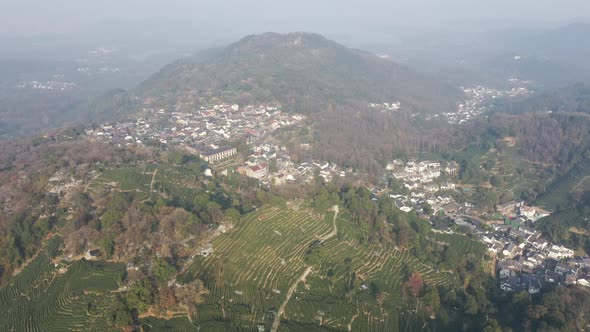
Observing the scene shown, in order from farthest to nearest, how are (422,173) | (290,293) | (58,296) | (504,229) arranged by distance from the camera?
(422,173)
(504,229)
(290,293)
(58,296)

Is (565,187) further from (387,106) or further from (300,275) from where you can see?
(387,106)

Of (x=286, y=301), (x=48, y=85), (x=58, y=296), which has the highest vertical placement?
(x=58, y=296)

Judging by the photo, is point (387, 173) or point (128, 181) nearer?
point (128, 181)

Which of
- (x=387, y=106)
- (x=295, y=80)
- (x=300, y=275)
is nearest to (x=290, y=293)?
(x=300, y=275)

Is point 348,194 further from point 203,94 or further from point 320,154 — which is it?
point 203,94

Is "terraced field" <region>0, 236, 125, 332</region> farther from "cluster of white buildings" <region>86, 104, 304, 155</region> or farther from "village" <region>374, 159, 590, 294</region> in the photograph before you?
"village" <region>374, 159, 590, 294</region>

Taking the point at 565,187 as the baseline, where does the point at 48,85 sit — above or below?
below

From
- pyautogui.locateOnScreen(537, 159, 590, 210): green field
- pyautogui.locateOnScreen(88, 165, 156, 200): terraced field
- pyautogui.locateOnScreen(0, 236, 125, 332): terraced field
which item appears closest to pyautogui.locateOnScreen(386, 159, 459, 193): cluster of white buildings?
pyautogui.locateOnScreen(537, 159, 590, 210): green field
